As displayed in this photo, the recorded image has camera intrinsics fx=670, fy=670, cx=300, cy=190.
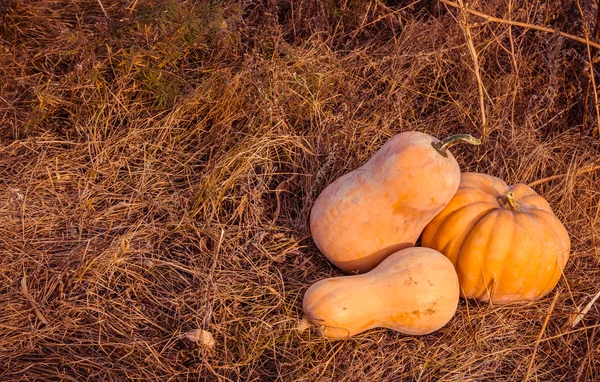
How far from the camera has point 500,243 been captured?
2.67 m

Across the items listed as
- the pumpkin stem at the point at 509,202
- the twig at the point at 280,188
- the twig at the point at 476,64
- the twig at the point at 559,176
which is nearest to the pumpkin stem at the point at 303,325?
the twig at the point at 280,188

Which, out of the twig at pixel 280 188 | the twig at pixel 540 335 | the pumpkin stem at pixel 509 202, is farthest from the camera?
the twig at pixel 280 188

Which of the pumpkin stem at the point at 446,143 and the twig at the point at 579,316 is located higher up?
the pumpkin stem at the point at 446,143

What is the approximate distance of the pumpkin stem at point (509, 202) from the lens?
2758mm

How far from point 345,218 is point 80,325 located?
1.13m

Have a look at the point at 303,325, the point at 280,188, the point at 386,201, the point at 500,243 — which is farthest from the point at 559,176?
the point at 303,325

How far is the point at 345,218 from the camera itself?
9.09 feet

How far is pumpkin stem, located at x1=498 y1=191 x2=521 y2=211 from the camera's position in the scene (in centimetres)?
276

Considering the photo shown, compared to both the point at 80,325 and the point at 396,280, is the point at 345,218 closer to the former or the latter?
the point at 396,280

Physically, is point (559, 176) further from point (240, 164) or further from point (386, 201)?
point (240, 164)

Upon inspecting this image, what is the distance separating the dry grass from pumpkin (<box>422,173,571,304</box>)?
4.5 inches

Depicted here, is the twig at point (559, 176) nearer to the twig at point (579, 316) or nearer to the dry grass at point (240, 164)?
the dry grass at point (240, 164)

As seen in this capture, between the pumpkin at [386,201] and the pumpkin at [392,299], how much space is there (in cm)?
17

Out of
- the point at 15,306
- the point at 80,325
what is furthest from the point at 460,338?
the point at 15,306
